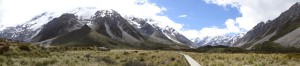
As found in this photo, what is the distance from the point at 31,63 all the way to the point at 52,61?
2.14m

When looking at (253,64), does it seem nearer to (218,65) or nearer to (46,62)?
(218,65)

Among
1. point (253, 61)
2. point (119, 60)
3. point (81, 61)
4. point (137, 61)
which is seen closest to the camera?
point (137, 61)

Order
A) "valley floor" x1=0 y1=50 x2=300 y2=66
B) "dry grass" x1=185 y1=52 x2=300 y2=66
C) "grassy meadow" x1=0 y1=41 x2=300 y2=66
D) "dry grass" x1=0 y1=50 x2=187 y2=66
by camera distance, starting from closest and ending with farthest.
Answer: "dry grass" x1=0 y1=50 x2=187 y2=66 < "valley floor" x1=0 y1=50 x2=300 y2=66 < "grassy meadow" x1=0 y1=41 x2=300 y2=66 < "dry grass" x1=185 y1=52 x2=300 y2=66

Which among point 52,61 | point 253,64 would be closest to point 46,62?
point 52,61

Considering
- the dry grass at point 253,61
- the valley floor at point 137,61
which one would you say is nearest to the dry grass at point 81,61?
the valley floor at point 137,61

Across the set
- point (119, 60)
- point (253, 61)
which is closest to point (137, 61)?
point (119, 60)

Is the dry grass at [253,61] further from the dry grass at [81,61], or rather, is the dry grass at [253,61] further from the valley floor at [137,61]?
the dry grass at [81,61]

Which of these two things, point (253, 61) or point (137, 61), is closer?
point (137, 61)

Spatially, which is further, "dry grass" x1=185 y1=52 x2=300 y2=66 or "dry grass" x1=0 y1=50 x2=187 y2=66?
"dry grass" x1=185 y1=52 x2=300 y2=66

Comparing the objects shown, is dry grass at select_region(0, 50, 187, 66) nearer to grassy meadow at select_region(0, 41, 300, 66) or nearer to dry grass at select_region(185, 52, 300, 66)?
grassy meadow at select_region(0, 41, 300, 66)

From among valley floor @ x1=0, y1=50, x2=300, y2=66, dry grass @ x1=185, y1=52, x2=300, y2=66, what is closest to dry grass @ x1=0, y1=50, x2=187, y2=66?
valley floor @ x1=0, y1=50, x2=300, y2=66

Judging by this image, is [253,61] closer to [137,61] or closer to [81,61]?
[137,61]

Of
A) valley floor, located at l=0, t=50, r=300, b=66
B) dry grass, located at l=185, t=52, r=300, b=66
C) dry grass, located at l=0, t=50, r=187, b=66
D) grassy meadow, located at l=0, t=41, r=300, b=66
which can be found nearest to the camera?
dry grass, located at l=0, t=50, r=187, b=66

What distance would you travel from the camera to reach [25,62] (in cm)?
2930
